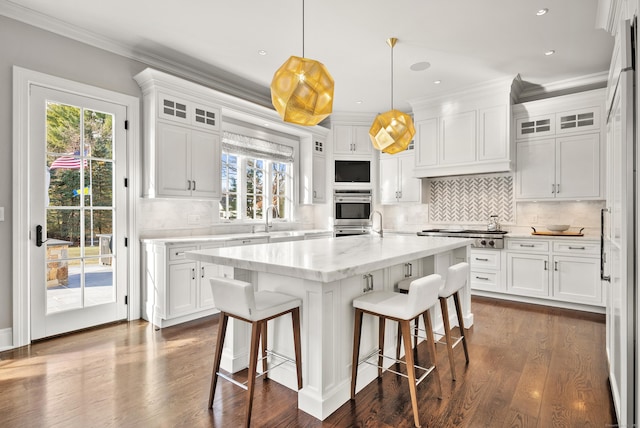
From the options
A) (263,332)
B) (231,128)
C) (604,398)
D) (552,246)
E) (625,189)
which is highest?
(231,128)

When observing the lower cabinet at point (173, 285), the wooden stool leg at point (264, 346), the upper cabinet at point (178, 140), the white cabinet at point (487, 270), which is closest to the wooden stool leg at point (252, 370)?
the wooden stool leg at point (264, 346)

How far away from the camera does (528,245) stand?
438 cm

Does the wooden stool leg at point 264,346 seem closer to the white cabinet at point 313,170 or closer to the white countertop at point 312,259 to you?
the white countertop at point 312,259

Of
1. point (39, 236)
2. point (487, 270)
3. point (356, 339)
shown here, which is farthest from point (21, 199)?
point (487, 270)

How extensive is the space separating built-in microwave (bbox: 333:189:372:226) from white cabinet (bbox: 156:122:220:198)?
7.57 ft

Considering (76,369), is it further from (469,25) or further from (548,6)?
(548,6)

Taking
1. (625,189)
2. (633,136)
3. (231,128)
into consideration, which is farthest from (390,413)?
(231,128)

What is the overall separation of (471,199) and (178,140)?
4163mm

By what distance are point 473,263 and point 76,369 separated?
448cm

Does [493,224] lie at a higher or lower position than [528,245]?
higher

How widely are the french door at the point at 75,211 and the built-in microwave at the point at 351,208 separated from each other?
10.8 feet

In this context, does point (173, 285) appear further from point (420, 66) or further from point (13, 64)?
point (420, 66)

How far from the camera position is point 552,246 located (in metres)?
4.23

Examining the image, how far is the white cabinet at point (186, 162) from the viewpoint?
144 inches
